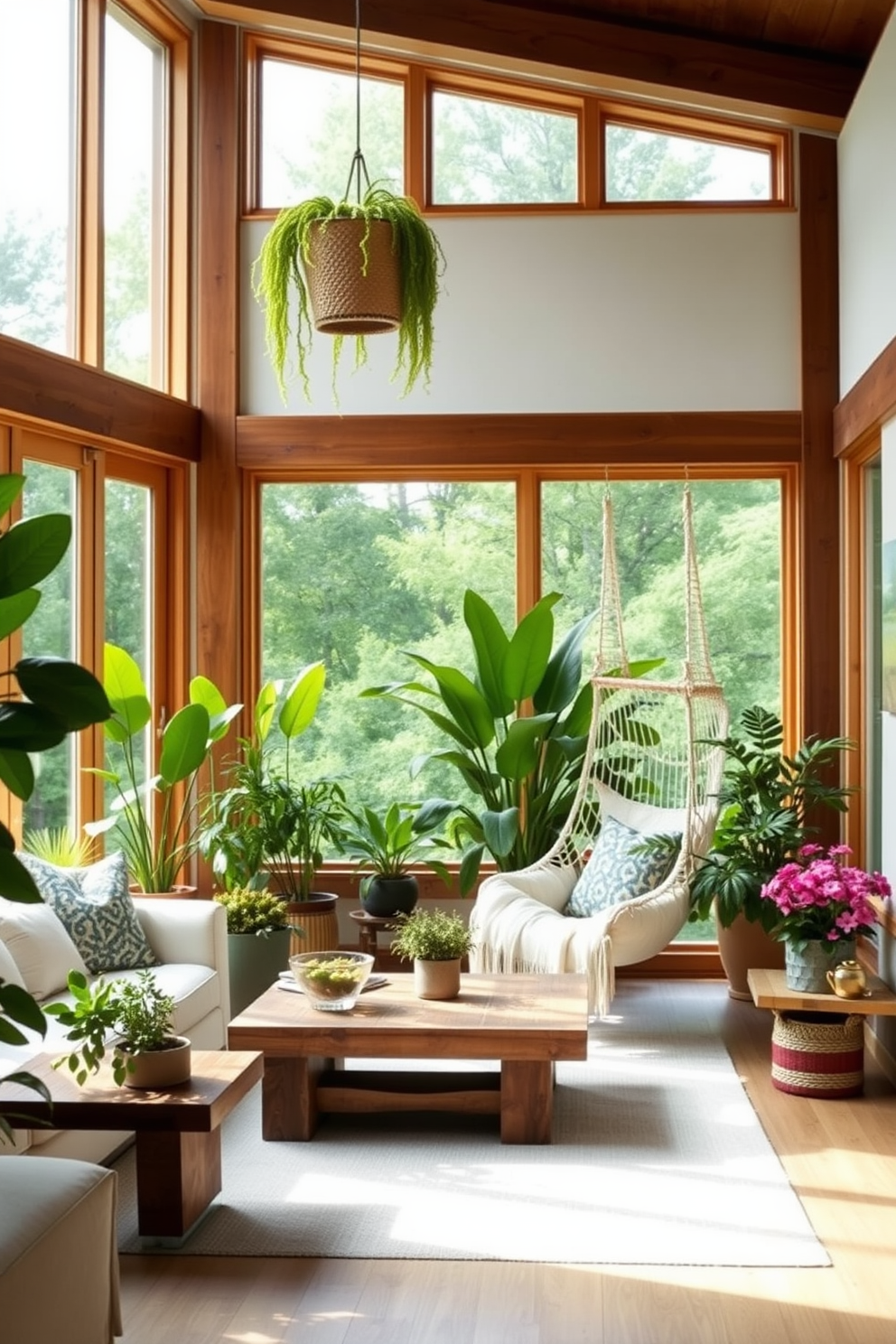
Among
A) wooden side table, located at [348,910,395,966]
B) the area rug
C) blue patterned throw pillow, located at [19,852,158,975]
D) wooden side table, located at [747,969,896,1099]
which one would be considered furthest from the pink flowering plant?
blue patterned throw pillow, located at [19,852,158,975]

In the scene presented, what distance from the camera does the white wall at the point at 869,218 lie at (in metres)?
5.29

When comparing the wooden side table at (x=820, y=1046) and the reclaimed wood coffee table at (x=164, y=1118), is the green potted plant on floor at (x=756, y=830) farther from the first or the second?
the reclaimed wood coffee table at (x=164, y=1118)

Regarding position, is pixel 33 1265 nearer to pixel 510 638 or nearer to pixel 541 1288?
pixel 541 1288

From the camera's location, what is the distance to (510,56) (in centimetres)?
654

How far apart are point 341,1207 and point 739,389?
410 centimetres

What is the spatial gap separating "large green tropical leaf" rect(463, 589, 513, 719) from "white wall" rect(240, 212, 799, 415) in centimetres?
97

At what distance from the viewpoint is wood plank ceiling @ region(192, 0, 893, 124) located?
6.30 metres

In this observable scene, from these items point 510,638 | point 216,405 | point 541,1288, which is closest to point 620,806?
point 510,638

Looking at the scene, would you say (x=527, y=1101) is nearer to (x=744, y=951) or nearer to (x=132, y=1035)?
(x=132, y=1035)

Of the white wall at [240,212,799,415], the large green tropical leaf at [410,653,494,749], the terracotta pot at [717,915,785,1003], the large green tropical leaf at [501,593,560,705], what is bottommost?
the terracotta pot at [717,915,785,1003]

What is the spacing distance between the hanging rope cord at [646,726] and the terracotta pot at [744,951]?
555 mm

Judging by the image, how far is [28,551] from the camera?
2.30 metres

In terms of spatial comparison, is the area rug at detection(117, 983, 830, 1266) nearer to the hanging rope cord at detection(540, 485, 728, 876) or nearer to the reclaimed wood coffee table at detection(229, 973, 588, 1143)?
the reclaimed wood coffee table at detection(229, 973, 588, 1143)

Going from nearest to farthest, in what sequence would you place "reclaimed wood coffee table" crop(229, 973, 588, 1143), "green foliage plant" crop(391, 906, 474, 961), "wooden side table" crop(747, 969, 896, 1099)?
"reclaimed wood coffee table" crop(229, 973, 588, 1143)
"green foliage plant" crop(391, 906, 474, 961)
"wooden side table" crop(747, 969, 896, 1099)
